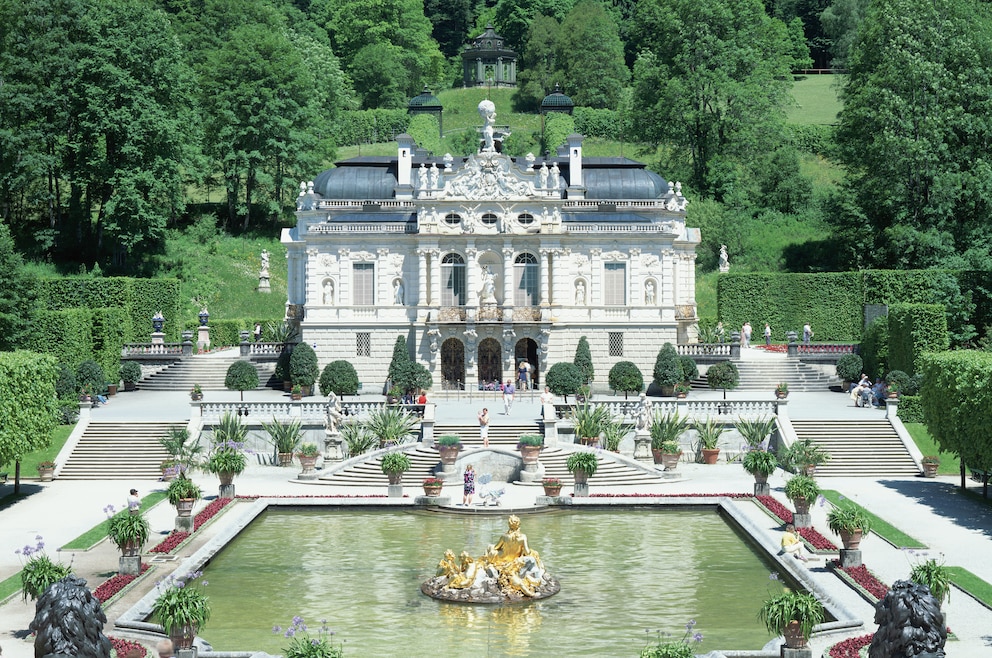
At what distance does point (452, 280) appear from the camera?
215 feet

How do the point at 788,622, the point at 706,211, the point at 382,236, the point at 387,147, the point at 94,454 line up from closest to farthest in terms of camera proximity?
1. the point at 788,622
2. the point at 94,454
3. the point at 382,236
4. the point at 706,211
5. the point at 387,147

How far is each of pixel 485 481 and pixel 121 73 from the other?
139ft

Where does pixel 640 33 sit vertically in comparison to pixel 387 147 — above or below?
above

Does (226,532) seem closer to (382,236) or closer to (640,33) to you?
(382,236)

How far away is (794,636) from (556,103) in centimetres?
8667

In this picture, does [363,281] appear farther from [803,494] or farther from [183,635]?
[183,635]

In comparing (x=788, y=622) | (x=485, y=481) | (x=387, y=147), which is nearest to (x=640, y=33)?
(x=387, y=147)

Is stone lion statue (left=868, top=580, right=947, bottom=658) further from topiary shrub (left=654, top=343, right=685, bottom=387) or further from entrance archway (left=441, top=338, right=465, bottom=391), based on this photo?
entrance archway (left=441, top=338, right=465, bottom=391)

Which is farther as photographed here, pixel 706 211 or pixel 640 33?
pixel 640 33

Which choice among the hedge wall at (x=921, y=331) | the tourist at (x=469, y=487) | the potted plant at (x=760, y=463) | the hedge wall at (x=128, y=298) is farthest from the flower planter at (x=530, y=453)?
the hedge wall at (x=128, y=298)

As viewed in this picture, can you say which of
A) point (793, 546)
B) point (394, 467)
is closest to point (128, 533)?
point (394, 467)

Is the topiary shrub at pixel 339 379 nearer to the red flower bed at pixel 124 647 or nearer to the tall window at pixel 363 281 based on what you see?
the tall window at pixel 363 281

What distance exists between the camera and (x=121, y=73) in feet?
254

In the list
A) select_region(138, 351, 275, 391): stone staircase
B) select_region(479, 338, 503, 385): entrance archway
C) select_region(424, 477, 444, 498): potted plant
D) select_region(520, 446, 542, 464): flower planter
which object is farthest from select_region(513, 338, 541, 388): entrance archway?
select_region(424, 477, 444, 498): potted plant
